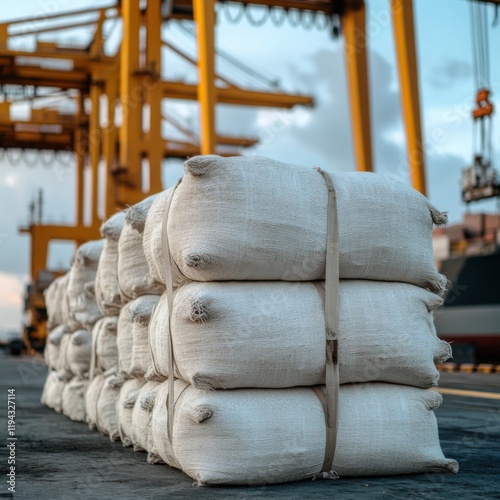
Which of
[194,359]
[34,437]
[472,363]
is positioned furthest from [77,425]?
[472,363]

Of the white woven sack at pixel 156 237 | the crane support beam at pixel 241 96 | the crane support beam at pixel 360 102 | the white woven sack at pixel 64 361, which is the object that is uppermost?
the crane support beam at pixel 241 96

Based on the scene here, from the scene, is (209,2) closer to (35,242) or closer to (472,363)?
(472,363)

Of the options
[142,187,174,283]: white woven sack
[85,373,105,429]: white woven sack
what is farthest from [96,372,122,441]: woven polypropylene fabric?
[142,187,174,283]: white woven sack

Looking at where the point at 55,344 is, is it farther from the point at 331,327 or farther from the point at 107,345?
the point at 331,327

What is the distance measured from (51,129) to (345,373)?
101ft

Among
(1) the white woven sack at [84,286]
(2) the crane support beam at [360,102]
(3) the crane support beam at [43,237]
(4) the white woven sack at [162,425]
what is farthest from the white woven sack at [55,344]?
(3) the crane support beam at [43,237]

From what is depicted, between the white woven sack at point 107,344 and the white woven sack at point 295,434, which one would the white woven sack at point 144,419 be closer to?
the white woven sack at point 295,434

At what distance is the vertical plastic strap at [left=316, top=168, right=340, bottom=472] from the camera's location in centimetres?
287

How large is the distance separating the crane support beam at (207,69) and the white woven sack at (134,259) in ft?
37.5

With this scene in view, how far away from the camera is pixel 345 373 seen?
2.94 metres

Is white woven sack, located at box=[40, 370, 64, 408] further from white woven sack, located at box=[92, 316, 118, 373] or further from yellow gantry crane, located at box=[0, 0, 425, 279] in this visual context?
yellow gantry crane, located at box=[0, 0, 425, 279]

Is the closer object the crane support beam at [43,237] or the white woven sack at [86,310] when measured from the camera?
the white woven sack at [86,310]

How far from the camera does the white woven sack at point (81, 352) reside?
528 cm

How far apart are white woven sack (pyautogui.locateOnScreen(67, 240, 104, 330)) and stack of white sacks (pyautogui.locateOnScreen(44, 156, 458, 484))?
2098 mm
